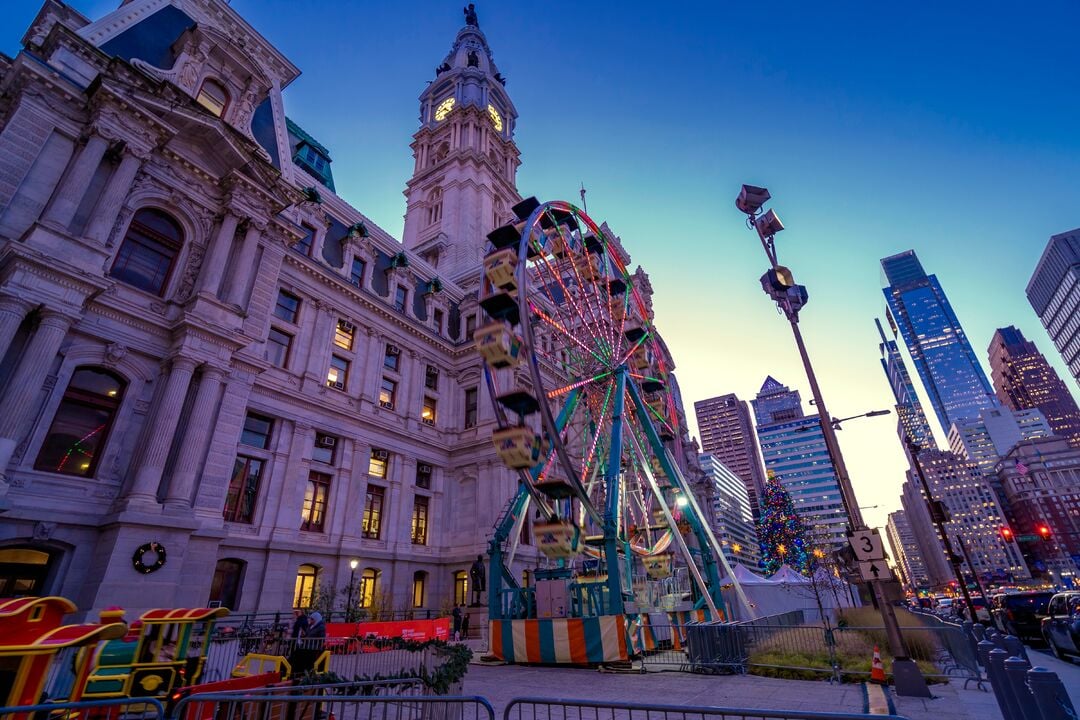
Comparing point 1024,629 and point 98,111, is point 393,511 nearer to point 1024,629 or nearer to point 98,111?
point 98,111

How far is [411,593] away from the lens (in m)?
27.7

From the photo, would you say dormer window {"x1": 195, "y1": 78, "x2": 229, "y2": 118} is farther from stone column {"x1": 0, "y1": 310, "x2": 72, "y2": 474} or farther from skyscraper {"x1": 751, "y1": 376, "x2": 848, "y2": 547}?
skyscraper {"x1": 751, "y1": 376, "x2": 848, "y2": 547}

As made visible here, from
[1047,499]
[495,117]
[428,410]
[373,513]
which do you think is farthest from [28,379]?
[1047,499]

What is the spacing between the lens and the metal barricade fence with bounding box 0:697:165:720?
4.32 meters

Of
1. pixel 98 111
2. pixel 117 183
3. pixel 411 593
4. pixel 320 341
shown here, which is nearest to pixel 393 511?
pixel 411 593

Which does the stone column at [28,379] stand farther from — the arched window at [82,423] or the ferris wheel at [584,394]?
the ferris wheel at [584,394]

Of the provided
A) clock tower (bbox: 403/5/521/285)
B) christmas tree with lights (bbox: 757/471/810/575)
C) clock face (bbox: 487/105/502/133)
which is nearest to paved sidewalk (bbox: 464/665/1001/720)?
clock tower (bbox: 403/5/521/285)

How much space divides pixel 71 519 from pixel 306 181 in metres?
22.7

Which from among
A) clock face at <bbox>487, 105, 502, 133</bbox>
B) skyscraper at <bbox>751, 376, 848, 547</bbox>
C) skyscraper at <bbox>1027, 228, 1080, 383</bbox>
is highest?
skyscraper at <bbox>1027, 228, 1080, 383</bbox>

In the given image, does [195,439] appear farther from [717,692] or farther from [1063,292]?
[1063,292]

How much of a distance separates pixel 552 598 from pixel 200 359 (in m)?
15.8

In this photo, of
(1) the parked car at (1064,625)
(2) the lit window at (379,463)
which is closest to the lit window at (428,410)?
(2) the lit window at (379,463)

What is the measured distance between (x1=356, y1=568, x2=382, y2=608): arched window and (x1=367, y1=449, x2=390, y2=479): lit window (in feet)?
16.6

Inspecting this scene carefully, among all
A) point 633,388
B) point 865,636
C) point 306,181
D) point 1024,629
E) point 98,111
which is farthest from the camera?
point 306,181
